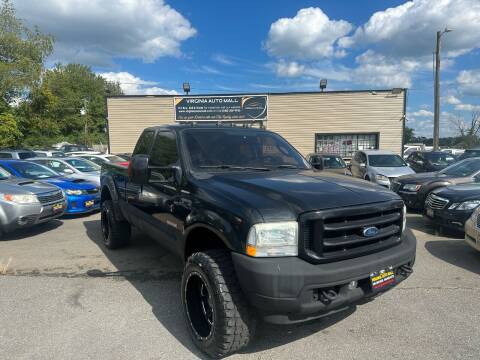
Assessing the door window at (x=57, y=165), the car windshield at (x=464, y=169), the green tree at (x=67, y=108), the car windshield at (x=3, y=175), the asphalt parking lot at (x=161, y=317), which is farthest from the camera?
the green tree at (x=67, y=108)

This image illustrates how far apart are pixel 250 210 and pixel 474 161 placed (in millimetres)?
8254

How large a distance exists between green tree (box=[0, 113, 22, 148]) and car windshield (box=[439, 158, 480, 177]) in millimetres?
21549

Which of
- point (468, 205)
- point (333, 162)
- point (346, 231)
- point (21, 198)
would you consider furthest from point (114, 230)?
point (333, 162)

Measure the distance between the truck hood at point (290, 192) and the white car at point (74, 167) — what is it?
295 inches

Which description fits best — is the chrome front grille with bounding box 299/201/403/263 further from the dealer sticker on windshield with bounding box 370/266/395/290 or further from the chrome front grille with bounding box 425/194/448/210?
the chrome front grille with bounding box 425/194/448/210

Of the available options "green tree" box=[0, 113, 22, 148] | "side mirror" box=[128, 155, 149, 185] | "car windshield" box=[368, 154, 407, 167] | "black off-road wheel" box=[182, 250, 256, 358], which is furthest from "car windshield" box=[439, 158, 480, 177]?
"green tree" box=[0, 113, 22, 148]

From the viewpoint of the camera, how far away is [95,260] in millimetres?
5211

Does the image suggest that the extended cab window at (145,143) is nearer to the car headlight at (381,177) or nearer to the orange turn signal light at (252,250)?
the orange turn signal light at (252,250)

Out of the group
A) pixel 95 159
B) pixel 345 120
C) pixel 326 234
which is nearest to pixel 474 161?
pixel 326 234

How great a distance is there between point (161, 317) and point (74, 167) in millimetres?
8910

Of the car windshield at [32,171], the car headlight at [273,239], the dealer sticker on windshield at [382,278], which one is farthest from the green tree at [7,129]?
the dealer sticker on windshield at [382,278]

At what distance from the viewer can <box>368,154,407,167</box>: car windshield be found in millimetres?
12453

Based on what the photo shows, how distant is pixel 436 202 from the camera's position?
645 centimetres

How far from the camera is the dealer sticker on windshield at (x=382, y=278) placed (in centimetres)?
265
